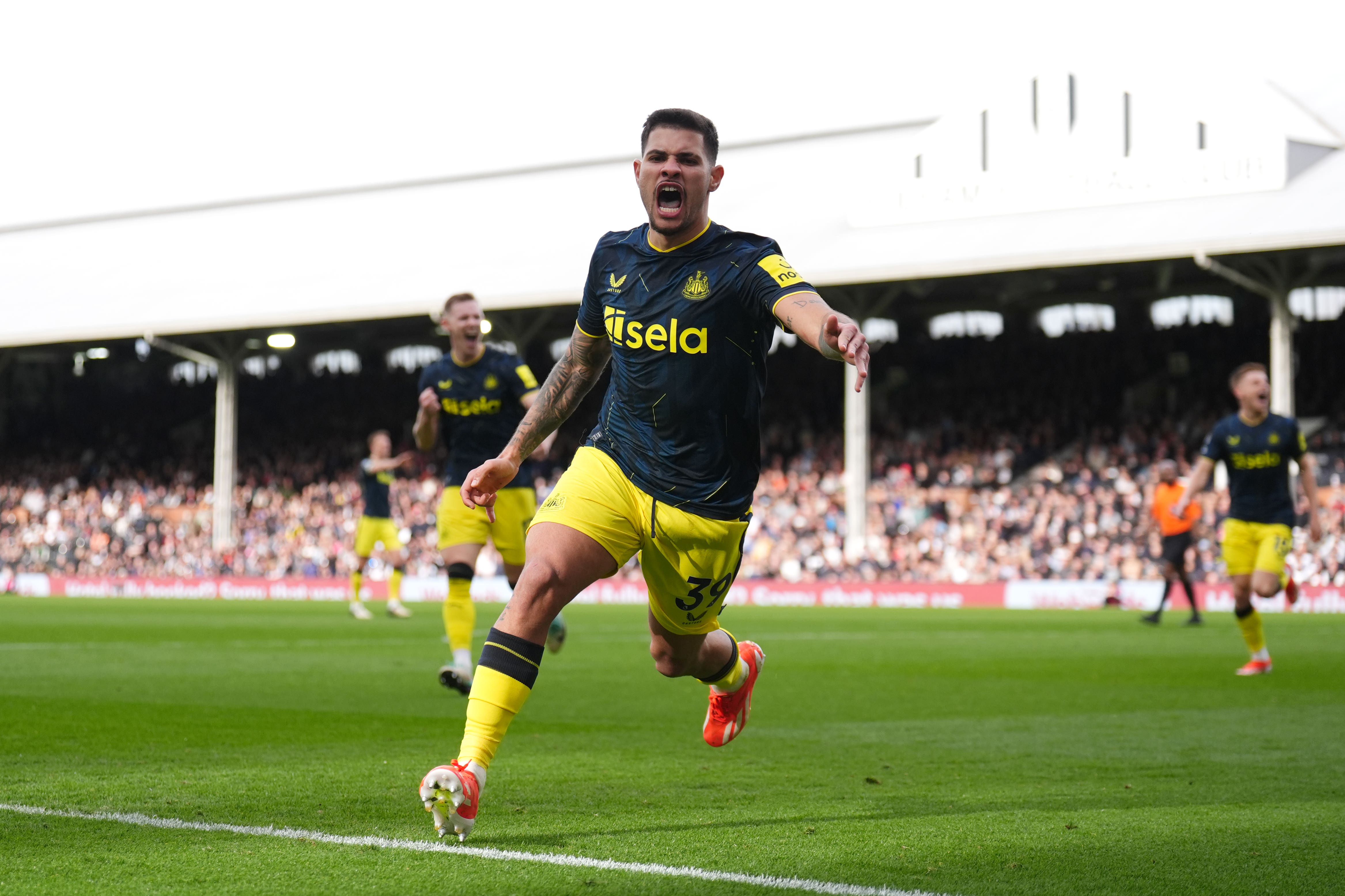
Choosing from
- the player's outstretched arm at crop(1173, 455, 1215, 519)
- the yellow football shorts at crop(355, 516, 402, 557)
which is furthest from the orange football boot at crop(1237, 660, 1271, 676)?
the yellow football shorts at crop(355, 516, 402, 557)

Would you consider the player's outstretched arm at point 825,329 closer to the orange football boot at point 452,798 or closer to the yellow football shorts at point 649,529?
the yellow football shorts at point 649,529

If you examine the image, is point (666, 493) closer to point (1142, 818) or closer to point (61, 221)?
point (1142, 818)

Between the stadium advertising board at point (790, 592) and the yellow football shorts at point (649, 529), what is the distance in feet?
64.1

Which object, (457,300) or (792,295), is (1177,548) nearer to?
(457,300)

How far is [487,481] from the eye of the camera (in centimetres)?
553

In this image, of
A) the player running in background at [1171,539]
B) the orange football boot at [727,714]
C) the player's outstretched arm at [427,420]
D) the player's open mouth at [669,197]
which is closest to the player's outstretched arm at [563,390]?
the player's open mouth at [669,197]

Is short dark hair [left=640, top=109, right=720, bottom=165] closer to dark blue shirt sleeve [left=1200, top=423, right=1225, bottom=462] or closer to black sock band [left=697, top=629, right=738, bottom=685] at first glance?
black sock band [left=697, top=629, right=738, bottom=685]

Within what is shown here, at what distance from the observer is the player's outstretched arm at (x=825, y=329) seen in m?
4.50

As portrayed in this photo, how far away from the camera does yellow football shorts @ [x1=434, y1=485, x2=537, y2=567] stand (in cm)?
1052

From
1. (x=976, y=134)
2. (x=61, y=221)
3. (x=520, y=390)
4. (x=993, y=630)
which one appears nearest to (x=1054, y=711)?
(x=520, y=390)

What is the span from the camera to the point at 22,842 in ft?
15.9

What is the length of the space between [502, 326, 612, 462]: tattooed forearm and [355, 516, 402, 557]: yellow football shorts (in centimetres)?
1659

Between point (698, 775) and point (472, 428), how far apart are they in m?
4.49

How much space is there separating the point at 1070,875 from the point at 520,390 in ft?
21.7
